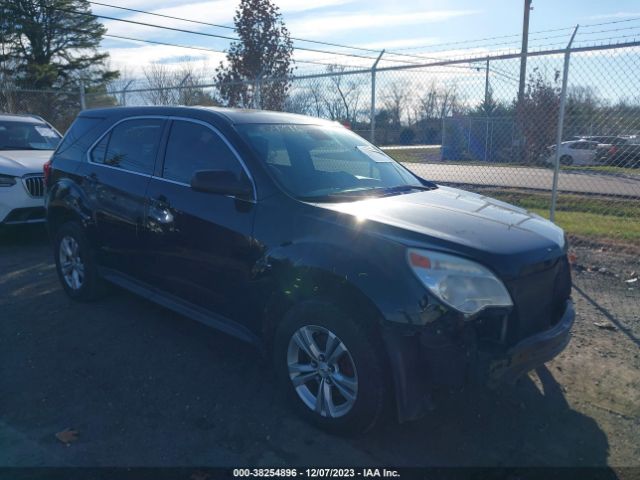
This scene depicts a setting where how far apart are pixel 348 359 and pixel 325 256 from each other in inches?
23.9

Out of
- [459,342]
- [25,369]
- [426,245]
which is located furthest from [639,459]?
[25,369]

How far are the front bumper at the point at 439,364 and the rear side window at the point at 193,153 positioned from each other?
173 cm

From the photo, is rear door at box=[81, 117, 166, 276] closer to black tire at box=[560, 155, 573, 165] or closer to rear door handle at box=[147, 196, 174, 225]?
rear door handle at box=[147, 196, 174, 225]

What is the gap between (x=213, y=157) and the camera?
3.90 m

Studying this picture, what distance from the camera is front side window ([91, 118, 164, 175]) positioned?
4.38 metres

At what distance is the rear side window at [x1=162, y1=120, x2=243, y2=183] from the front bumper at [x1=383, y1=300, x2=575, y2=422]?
5.67 ft

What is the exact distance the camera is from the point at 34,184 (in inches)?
287

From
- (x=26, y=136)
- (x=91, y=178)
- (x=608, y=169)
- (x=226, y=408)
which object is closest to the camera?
(x=226, y=408)

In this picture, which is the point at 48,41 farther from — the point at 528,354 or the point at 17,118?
the point at 528,354

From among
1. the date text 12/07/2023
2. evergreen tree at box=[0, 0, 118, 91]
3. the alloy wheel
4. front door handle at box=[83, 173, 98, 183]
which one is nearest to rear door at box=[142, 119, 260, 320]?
the alloy wheel

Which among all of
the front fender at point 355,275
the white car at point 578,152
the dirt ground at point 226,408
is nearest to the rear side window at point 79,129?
the dirt ground at point 226,408

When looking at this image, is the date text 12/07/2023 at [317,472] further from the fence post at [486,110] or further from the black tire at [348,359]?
the fence post at [486,110]

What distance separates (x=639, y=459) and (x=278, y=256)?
93.9 inches

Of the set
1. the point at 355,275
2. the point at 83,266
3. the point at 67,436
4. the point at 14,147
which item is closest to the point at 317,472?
the point at 355,275
